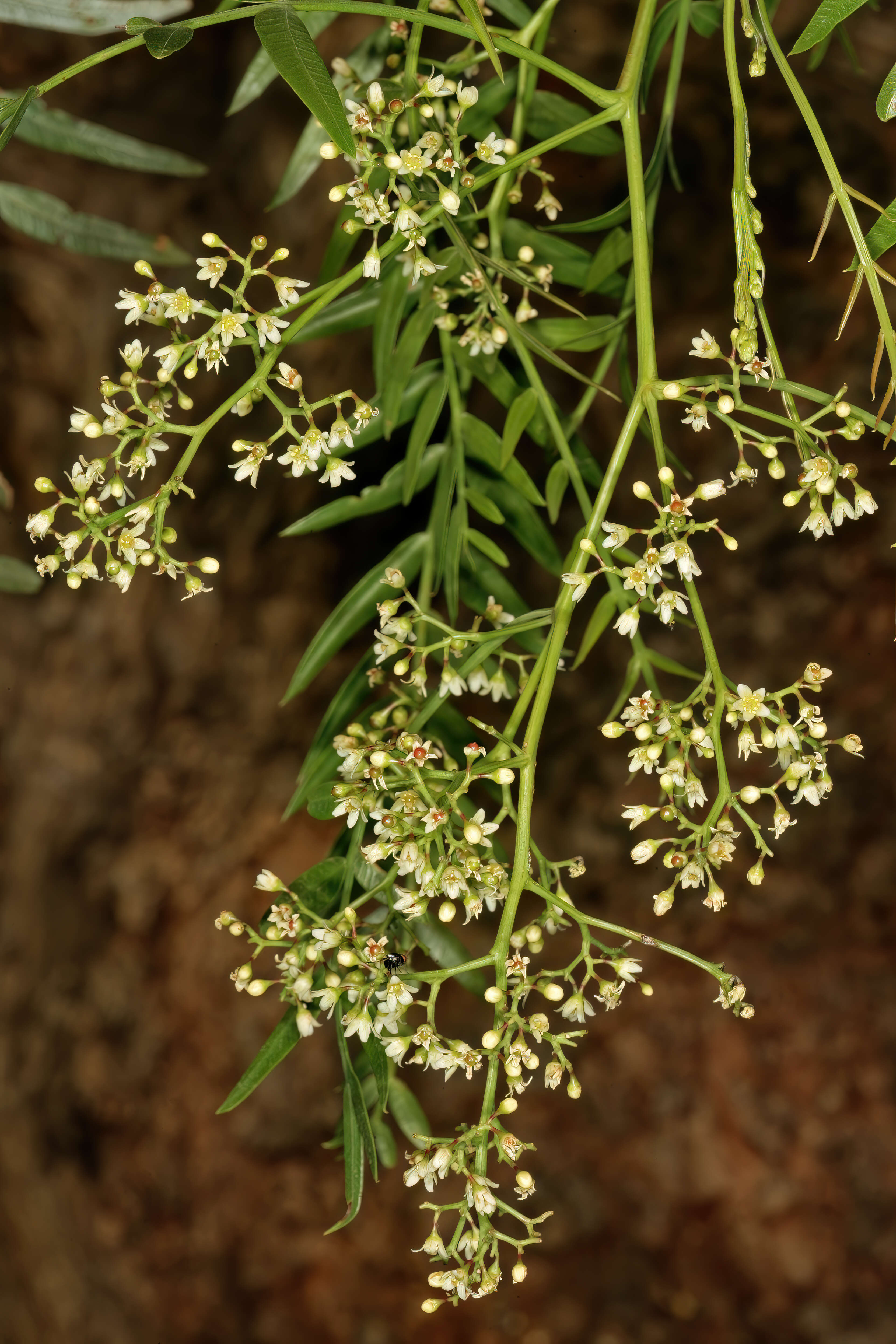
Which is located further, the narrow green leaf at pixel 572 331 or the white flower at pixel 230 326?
the narrow green leaf at pixel 572 331

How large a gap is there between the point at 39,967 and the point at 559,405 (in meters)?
1.24

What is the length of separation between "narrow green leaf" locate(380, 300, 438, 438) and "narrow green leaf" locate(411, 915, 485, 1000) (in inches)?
18.9

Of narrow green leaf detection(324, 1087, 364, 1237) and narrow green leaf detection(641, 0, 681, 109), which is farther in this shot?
narrow green leaf detection(641, 0, 681, 109)

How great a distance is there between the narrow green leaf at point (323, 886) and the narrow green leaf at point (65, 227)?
2.41 ft

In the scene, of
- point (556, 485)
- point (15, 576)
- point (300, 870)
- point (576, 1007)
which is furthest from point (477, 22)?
point (300, 870)

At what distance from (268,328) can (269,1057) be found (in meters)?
0.54

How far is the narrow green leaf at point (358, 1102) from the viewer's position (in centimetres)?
77

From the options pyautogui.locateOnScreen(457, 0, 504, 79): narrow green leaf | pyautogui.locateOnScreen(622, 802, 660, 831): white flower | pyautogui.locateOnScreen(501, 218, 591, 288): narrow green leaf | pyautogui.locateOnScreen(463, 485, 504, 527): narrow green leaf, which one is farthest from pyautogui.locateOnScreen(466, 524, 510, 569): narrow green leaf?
pyautogui.locateOnScreen(457, 0, 504, 79): narrow green leaf

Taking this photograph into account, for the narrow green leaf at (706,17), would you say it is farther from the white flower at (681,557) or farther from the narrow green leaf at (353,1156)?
the narrow green leaf at (353,1156)

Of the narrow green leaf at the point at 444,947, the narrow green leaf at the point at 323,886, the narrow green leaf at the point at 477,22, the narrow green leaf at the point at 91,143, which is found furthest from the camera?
the narrow green leaf at the point at 91,143

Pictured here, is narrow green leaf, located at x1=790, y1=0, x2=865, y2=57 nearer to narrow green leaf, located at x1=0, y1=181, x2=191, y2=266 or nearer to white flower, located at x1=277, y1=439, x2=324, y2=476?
white flower, located at x1=277, y1=439, x2=324, y2=476

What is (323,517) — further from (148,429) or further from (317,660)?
(148,429)

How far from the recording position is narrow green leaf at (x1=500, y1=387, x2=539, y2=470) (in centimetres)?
90

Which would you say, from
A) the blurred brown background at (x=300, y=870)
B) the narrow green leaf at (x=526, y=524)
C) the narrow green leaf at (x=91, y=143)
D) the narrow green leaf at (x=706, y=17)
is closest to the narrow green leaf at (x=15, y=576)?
the blurred brown background at (x=300, y=870)
